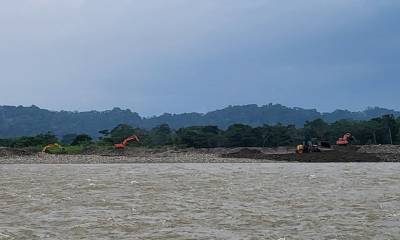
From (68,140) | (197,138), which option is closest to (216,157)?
(197,138)

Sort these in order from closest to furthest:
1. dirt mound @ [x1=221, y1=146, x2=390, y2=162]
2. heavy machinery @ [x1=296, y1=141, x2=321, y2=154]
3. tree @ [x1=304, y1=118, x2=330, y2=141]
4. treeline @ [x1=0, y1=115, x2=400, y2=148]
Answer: dirt mound @ [x1=221, y1=146, x2=390, y2=162], heavy machinery @ [x1=296, y1=141, x2=321, y2=154], treeline @ [x1=0, y1=115, x2=400, y2=148], tree @ [x1=304, y1=118, x2=330, y2=141]

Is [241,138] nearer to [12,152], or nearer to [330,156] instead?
[330,156]

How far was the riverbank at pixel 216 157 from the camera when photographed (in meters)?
45.7

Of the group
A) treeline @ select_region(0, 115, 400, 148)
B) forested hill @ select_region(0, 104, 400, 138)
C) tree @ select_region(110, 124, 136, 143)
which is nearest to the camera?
treeline @ select_region(0, 115, 400, 148)

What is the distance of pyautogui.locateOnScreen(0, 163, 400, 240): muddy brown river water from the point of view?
12727mm

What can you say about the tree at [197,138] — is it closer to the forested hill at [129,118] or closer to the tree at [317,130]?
the tree at [317,130]

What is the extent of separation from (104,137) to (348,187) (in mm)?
48392

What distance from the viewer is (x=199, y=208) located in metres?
16.9

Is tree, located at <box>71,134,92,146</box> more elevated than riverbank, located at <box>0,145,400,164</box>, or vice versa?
tree, located at <box>71,134,92,146</box>

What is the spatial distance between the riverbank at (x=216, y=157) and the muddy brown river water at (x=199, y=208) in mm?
18406

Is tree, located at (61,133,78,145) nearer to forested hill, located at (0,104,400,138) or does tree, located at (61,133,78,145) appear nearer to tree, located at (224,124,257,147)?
tree, located at (224,124,257,147)

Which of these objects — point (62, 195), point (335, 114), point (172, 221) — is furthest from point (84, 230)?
point (335, 114)

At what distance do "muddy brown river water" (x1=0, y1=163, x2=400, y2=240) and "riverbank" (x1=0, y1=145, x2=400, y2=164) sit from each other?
725 inches

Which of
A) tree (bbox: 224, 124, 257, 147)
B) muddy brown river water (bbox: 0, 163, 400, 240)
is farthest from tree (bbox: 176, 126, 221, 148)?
muddy brown river water (bbox: 0, 163, 400, 240)
